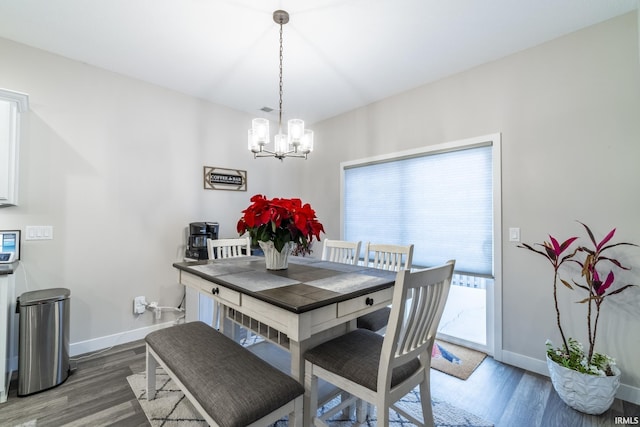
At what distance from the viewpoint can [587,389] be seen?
1763 mm

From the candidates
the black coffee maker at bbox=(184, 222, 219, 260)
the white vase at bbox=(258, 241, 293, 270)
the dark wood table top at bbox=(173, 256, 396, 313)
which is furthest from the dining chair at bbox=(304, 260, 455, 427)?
the black coffee maker at bbox=(184, 222, 219, 260)

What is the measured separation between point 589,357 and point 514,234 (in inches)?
37.8

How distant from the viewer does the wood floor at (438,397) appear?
1729mm

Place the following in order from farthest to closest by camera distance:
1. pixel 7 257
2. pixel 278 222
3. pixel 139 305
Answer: pixel 139 305, pixel 7 257, pixel 278 222

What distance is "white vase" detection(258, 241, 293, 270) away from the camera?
1788mm

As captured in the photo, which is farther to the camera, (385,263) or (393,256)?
(385,263)

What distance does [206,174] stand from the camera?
10.9 ft

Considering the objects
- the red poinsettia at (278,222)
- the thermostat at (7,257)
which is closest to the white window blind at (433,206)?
the red poinsettia at (278,222)

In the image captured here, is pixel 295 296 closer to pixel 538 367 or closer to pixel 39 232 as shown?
pixel 538 367

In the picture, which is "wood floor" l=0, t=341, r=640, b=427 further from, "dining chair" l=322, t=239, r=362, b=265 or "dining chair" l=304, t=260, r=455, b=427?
"dining chair" l=322, t=239, r=362, b=265

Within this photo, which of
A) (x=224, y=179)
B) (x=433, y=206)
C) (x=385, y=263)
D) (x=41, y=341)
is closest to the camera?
(x=41, y=341)

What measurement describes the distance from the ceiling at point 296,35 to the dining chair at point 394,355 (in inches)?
72.9

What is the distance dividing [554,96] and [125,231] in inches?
159

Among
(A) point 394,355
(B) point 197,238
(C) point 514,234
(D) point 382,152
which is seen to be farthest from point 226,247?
(C) point 514,234
